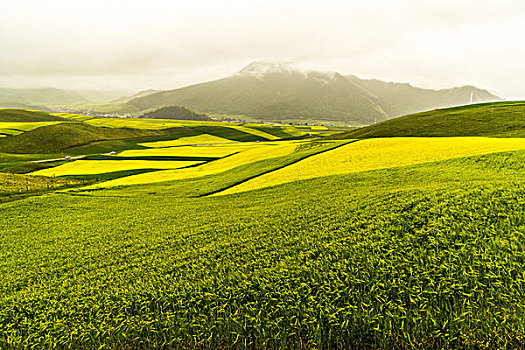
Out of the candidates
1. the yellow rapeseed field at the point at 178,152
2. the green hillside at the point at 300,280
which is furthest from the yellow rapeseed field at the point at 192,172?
the green hillside at the point at 300,280

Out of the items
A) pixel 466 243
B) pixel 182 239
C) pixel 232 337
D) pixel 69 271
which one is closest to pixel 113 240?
pixel 69 271

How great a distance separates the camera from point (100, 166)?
2527 inches

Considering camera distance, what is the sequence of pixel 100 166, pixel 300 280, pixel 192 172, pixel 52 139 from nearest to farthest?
pixel 300 280
pixel 192 172
pixel 100 166
pixel 52 139

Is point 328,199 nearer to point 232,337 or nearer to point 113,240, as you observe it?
point 232,337

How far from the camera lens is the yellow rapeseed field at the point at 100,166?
57941mm

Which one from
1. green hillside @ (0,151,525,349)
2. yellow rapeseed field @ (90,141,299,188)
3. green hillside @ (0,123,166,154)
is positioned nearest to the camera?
green hillside @ (0,151,525,349)

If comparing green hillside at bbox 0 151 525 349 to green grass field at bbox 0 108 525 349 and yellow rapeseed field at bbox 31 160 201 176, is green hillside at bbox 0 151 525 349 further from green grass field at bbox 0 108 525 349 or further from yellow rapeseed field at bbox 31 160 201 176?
yellow rapeseed field at bbox 31 160 201 176

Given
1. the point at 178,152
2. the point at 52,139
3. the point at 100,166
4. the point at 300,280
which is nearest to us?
the point at 300,280

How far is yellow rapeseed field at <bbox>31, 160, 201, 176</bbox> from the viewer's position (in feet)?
190

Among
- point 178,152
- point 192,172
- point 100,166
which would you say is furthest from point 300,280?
point 178,152

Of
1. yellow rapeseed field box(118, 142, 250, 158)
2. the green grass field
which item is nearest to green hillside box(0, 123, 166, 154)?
yellow rapeseed field box(118, 142, 250, 158)

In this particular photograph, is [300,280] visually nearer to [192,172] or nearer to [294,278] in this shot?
[294,278]

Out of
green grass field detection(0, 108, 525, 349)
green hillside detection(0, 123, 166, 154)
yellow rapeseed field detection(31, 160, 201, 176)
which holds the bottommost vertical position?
yellow rapeseed field detection(31, 160, 201, 176)

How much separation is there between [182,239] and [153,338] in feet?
22.4
